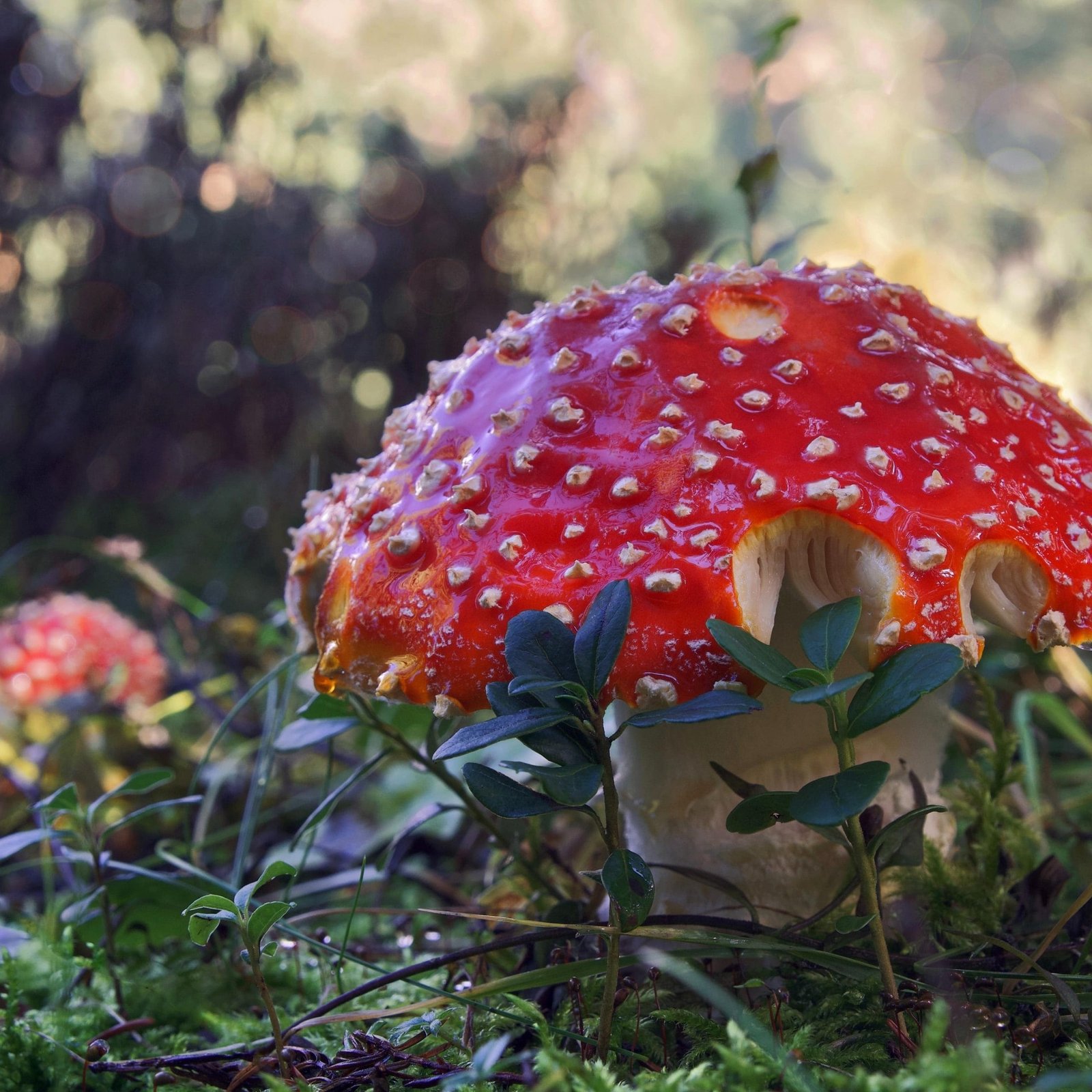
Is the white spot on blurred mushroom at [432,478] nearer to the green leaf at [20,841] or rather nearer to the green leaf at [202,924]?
the green leaf at [202,924]

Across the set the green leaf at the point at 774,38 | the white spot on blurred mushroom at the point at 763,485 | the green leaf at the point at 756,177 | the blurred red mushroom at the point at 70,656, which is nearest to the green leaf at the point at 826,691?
the white spot on blurred mushroom at the point at 763,485

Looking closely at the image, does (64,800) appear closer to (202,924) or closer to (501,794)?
(202,924)

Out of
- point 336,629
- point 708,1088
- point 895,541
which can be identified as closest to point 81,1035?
point 336,629

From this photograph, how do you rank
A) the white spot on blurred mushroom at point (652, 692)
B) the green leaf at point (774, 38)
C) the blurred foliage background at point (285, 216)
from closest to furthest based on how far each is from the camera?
the white spot on blurred mushroom at point (652, 692) → the green leaf at point (774, 38) → the blurred foliage background at point (285, 216)

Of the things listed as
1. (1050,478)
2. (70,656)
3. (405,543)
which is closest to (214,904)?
(405,543)

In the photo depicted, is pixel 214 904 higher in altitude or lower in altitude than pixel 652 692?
lower

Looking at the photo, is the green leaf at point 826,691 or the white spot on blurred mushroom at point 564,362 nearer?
the green leaf at point 826,691
